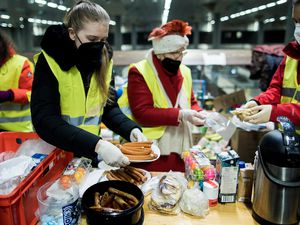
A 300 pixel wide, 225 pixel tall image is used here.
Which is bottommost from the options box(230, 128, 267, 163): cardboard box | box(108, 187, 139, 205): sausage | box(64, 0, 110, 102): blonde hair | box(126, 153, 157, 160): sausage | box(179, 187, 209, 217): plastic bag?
box(230, 128, 267, 163): cardboard box

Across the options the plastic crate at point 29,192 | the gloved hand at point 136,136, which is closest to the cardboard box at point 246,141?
the gloved hand at point 136,136

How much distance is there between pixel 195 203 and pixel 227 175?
192 millimetres

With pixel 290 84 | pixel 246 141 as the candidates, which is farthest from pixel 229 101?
pixel 290 84

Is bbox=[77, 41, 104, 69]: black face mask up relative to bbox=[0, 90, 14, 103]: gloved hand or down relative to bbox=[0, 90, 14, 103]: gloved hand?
up

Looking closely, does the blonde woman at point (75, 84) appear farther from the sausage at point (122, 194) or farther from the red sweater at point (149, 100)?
the red sweater at point (149, 100)

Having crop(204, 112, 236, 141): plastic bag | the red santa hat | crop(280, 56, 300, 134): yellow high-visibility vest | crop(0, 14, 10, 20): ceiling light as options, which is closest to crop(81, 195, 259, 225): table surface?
crop(280, 56, 300, 134): yellow high-visibility vest

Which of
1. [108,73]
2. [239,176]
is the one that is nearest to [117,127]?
[108,73]

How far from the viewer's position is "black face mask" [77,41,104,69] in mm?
1448

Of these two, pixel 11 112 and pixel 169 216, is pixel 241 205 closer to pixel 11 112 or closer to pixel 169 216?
pixel 169 216

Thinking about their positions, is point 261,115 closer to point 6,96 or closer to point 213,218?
point 213,218

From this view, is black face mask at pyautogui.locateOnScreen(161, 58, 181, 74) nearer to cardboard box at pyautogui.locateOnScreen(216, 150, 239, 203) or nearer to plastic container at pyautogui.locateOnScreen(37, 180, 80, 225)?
cardboard box at pyautogui.locateOnScreen(216, 150, 239, 203)

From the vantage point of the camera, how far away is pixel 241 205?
1.29 metres

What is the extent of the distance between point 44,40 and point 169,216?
1.04 metres

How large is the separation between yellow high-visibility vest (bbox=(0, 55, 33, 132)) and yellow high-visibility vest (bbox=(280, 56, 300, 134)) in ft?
6.55
